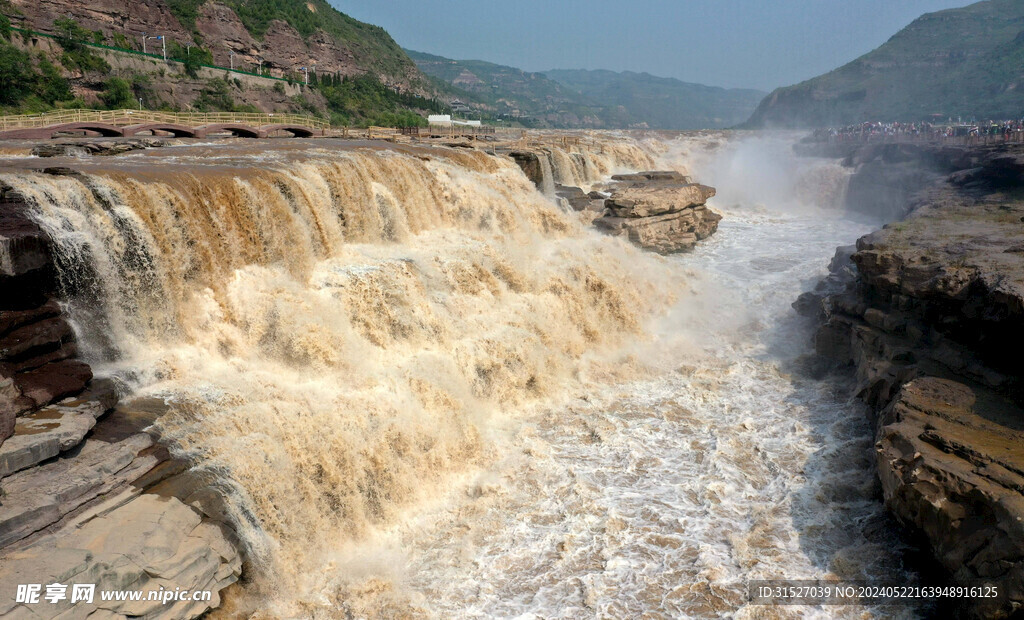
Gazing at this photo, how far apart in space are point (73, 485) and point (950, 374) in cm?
1052

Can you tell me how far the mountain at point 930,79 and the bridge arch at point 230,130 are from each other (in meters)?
66.2

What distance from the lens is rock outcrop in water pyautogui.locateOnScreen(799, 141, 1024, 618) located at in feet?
20.1

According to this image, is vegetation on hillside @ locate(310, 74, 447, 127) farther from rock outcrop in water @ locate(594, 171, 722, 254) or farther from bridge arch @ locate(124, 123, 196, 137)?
rock outcrop in water @ locate(594, 171, 722, 254)

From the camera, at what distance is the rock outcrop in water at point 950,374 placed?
6.11 m

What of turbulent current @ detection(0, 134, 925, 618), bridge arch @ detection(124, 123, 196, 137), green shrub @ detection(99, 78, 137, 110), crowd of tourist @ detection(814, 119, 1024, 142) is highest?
crowd of tourist @ detection(814, 119, 1024, 142)

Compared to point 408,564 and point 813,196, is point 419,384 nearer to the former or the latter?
point 408,564

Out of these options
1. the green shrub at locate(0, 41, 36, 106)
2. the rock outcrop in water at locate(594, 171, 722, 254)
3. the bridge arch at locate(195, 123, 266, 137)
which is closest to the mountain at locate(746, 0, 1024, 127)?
the rock outcrop in water at locate(594, 171, 722, 254)

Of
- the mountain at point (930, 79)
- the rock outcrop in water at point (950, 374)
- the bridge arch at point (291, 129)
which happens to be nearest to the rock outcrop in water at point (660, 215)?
the rock outcrop in water at point (950, 374)

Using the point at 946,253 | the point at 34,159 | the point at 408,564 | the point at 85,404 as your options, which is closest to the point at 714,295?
the point at 946,253

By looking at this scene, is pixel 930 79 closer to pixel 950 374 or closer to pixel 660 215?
pixel 660 215

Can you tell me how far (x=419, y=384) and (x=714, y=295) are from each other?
992 centimetres

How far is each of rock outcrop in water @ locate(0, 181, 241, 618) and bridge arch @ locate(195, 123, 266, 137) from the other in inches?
631

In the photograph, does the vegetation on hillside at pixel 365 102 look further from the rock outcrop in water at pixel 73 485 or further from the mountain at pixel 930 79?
the mountain at pixel 930 79

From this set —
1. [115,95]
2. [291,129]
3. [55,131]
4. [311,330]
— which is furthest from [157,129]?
[115,95]
